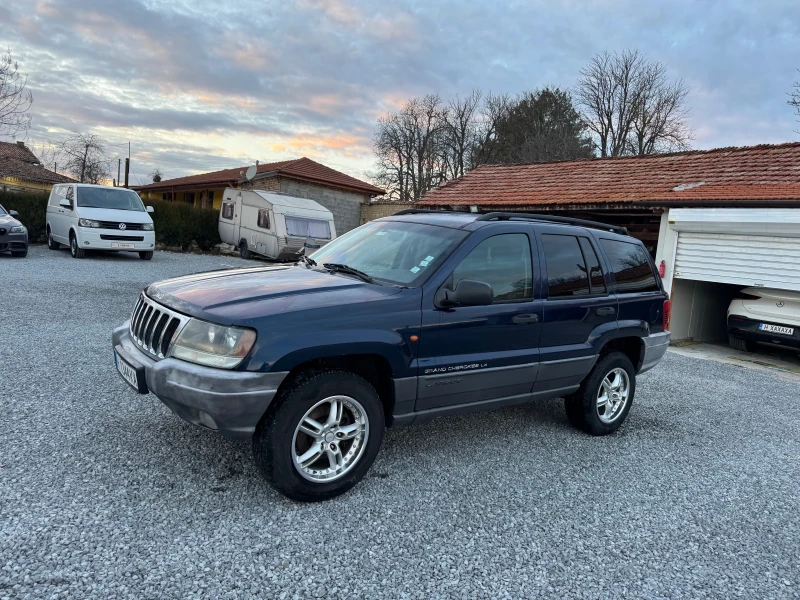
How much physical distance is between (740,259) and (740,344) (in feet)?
6.33

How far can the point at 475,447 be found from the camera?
4309mm

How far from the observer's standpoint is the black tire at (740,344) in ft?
33.6

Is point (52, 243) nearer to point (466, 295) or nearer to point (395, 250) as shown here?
point (395, 250)

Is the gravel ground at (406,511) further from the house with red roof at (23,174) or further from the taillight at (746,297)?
the house with red roof at (23,174)

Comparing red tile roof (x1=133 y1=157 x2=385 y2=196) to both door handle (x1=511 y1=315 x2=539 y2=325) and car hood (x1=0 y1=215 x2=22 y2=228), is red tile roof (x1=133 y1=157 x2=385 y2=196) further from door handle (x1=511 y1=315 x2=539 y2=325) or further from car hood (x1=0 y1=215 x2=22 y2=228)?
door handle (x1=511 y1=315 x2=539 y2=325)

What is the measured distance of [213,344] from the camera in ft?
9.89

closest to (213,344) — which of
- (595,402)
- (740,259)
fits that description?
(595,402)

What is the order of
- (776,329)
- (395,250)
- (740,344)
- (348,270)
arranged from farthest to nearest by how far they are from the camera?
(740,344)
(776,329)
(395,250)
(348,270)

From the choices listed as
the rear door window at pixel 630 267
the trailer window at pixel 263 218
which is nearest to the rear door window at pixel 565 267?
the rear door window at pixel 630 267

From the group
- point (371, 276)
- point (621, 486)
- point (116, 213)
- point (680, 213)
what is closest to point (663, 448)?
point (621, 486)

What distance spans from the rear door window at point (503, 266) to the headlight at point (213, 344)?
1503mm

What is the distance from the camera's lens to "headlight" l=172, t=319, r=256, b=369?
2959 mm

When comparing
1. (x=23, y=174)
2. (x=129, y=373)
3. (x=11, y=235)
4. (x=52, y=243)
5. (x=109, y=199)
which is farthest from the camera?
(x=23, y=174)

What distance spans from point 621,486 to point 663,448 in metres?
1.09
